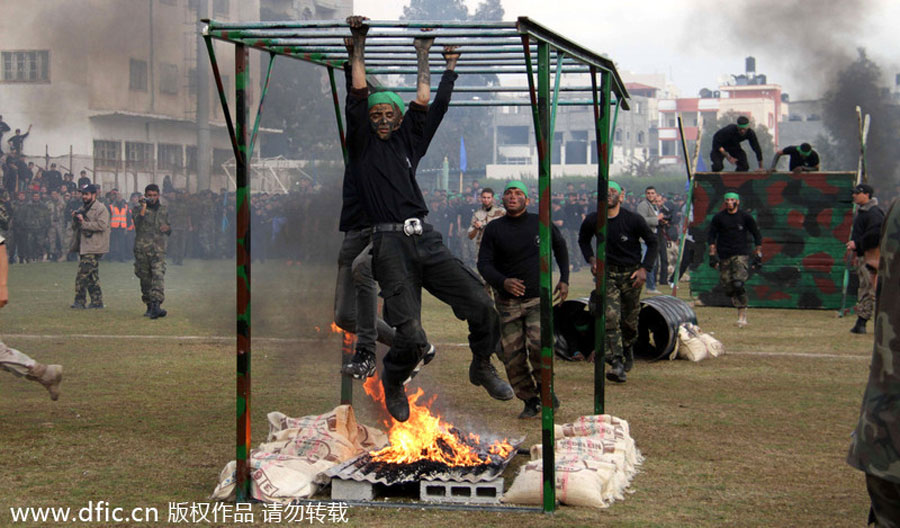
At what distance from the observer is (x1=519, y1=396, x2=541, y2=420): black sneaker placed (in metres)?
9.61

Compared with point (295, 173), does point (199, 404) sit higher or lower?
lower

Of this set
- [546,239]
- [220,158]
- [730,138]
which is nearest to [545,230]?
[546,239]

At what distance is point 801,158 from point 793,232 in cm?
150

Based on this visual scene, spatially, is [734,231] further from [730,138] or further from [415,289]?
[415,289]

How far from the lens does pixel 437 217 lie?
33.8 m

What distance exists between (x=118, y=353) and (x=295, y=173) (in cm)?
1047

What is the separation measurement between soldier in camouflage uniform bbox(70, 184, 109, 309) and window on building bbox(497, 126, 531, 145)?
80.6 meters

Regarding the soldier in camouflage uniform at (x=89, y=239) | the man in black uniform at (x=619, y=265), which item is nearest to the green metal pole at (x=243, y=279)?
the man in black uniform at (x=619, y=265)

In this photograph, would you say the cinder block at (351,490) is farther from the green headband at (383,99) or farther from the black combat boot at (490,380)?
the green headband at (383,99)

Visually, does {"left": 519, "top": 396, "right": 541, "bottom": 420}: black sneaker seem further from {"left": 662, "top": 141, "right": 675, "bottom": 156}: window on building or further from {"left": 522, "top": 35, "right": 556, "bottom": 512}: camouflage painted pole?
{"left": 662, "top": 141, "right": 675, "bottom": 156}: window on building

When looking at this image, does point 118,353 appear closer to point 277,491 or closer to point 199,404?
point 199,404

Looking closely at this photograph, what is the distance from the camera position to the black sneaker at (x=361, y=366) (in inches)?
284

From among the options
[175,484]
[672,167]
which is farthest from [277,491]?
[672,167]

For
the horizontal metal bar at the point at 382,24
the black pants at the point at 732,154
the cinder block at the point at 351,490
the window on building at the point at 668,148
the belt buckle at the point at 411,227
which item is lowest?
the cinder block at the point at 351,490
